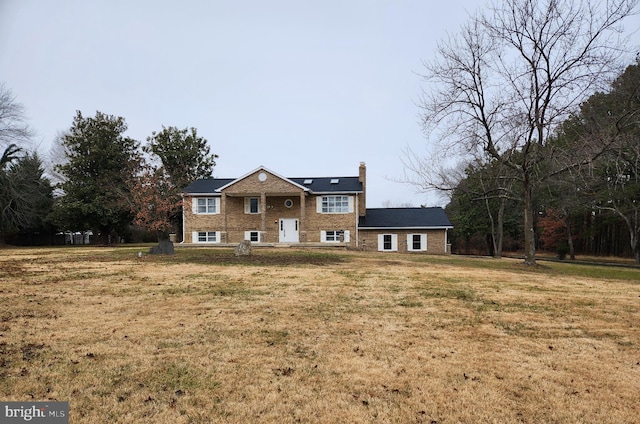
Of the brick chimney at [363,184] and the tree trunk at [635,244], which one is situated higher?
the brick chimney at [363,184]

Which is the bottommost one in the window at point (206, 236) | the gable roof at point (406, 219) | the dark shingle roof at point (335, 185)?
the window at point (206, 236)

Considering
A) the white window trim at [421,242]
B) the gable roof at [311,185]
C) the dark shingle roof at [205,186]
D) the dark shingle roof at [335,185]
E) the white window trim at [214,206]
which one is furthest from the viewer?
the dark shingle roof at [205,186]

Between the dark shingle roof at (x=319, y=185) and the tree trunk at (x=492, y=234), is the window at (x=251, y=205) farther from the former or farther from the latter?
the tree trunk at (x=492, y=234)

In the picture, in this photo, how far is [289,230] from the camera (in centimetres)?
3225

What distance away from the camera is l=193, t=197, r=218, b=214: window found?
32781 millimetres

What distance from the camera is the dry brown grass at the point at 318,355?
355 centimetres

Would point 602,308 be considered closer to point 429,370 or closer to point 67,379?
point 429,370

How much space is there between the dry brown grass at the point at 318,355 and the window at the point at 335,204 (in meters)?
22.1

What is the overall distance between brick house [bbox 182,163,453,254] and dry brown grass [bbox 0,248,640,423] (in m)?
21.9

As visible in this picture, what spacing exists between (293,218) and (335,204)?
12.3 feet

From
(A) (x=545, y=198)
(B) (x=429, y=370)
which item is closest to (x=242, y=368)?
(B) (x=429, y=370)

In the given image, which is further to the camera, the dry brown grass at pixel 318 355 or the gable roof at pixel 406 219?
the gable roof at pixel 406 219

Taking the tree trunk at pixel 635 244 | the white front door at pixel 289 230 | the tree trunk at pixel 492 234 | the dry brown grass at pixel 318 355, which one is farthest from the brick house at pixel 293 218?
the dry brown grass at pixel 318 355

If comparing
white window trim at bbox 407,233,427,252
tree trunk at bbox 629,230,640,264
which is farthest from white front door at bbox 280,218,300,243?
tree trunk at bbox 629,230,640,264
